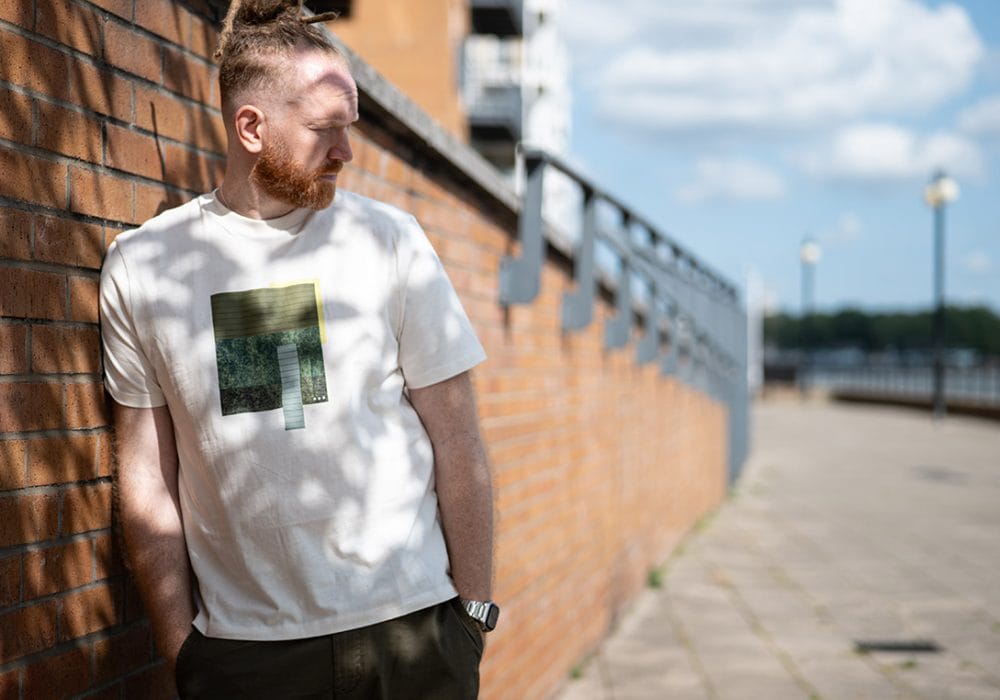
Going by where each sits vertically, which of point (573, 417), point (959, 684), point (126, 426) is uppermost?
point (126, 426)

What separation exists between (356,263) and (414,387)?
9.8 inches

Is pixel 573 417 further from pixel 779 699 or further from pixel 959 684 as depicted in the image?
pixel 959 684

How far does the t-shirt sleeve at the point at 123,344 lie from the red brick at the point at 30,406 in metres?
0.11

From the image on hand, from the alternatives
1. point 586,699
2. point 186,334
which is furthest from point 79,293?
point 586,699

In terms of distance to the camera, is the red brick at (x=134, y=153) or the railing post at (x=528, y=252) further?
the railing post at (x=528, y=252)

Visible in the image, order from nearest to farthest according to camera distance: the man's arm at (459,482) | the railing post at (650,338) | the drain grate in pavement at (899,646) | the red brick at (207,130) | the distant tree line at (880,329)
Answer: the man's arm at (459,482) → the red brick at (207,130) → the drain grate in pavement at (899,646) → the railing post at (650,338) → the distant tree line at (880,329)

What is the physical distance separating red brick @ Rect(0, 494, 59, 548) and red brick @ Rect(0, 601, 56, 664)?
113 millimetres

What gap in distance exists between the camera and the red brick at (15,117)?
183cm

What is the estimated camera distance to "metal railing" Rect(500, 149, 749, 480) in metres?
4.79

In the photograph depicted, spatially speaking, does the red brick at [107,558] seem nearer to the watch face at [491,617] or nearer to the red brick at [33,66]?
the watch face at [491,617]

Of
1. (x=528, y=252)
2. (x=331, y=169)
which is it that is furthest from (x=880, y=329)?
(x=331, y=169)

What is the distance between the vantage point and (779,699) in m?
5.12

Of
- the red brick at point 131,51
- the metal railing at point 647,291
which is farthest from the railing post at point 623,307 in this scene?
the red brick at point 131,51

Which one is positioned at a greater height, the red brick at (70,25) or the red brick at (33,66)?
the red brick at (70,25)
